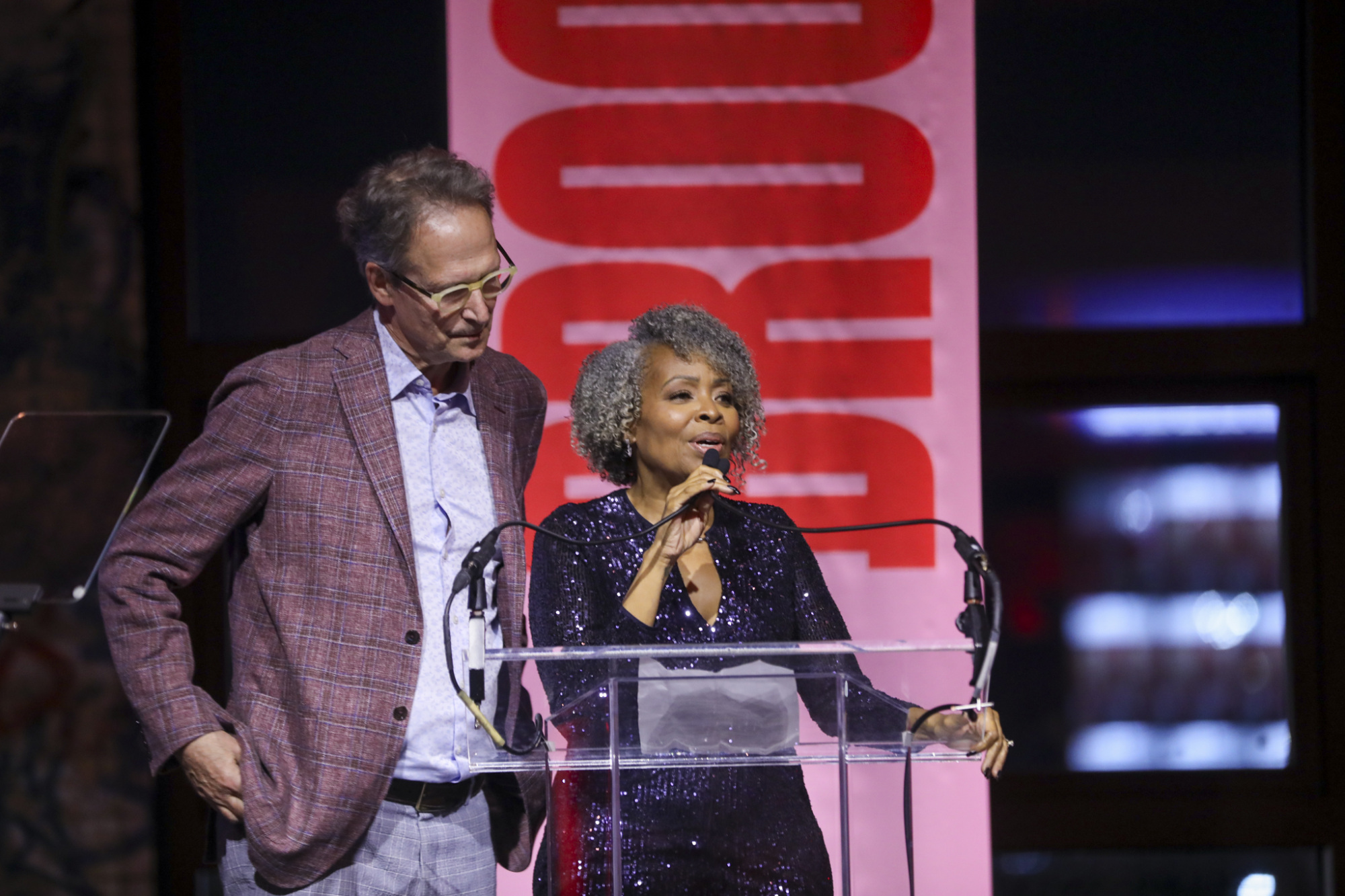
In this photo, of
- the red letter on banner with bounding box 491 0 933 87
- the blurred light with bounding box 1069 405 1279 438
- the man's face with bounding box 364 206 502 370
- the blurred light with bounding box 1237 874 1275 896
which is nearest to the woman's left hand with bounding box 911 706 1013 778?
the man's face with bounding box 364 206 502 370

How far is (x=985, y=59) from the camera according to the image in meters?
3.43

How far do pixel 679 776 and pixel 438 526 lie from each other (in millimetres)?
544

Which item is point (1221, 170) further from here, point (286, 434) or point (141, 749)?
point (141, 749)

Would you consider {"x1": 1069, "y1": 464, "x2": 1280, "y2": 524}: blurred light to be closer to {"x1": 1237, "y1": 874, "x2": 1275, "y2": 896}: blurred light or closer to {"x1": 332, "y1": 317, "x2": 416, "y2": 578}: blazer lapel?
{"x1": 1237, "y1": 874, "x2": 1275, "y2": 896}: blurred light

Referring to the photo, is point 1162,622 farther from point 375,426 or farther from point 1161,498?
point 375,426

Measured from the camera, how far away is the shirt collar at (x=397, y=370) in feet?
6.03

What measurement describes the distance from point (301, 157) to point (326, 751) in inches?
87.0

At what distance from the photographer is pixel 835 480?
2855 mm

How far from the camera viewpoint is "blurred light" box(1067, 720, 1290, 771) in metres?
3.39

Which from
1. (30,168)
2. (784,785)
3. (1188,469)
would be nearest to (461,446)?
(784,785)

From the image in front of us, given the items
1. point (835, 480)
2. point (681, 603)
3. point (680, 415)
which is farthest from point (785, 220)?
point (681, 603)

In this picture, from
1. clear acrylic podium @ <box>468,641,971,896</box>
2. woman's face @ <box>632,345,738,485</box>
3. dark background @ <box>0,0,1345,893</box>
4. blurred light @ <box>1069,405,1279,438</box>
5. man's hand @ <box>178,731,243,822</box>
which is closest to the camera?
clear acrylic podium @ <box>468,641,971,896</box>

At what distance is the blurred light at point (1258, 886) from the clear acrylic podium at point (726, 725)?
2420 millimetres

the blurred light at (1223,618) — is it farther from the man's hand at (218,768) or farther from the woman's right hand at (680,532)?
the man's hand at (218,768)
